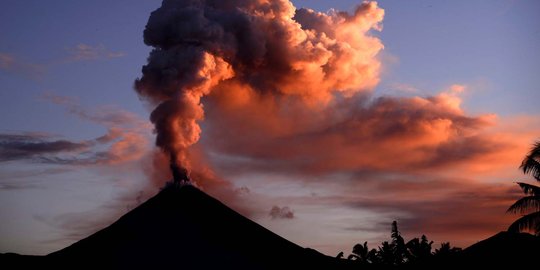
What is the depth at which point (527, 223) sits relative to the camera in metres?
31.0

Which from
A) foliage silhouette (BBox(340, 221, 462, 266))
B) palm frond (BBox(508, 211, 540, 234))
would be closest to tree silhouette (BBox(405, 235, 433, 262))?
foliage silhouette (BBox(340, 221, 462, 266))

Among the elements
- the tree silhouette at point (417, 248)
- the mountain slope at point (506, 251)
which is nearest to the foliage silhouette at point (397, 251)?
the tree silhouette at point (417, 248)

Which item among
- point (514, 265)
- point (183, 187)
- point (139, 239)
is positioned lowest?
point (514, 265)

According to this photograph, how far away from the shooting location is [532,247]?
25.1m

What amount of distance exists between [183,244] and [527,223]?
19.0 m

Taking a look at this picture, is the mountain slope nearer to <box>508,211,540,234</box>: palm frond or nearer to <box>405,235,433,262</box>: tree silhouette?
<box>508,211,540,234</box>: palm frond

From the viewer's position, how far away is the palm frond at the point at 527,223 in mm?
30797

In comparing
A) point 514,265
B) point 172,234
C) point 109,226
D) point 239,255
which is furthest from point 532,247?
point 109,226

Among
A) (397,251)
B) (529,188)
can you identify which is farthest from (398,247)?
(529,188)

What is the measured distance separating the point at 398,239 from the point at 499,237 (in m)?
24.2

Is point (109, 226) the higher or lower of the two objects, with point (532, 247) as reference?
higher

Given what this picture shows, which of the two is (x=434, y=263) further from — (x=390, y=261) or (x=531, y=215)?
(x=390, y=261)

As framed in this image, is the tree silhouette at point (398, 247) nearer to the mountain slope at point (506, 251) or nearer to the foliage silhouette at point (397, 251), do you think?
the foliage silhouette at point (397, 251)

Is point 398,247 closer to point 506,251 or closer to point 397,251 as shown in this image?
point 397,251
